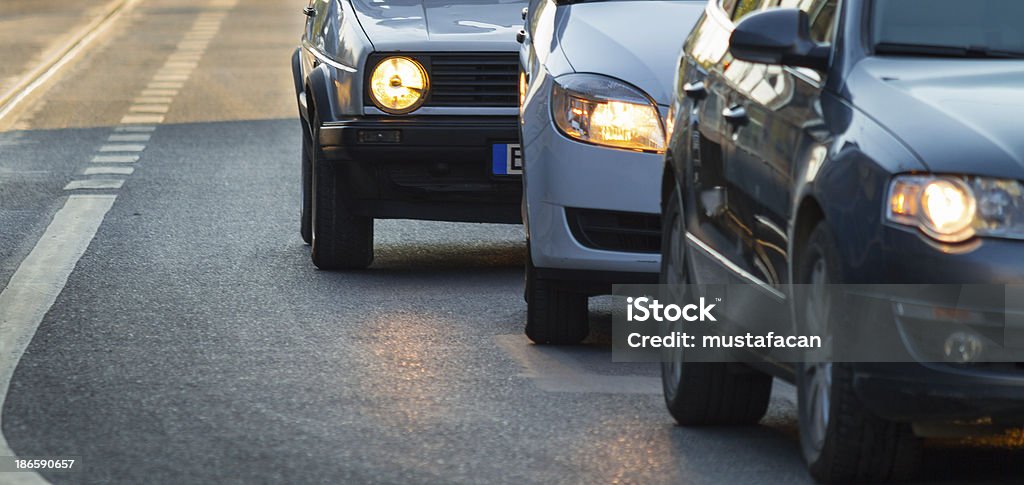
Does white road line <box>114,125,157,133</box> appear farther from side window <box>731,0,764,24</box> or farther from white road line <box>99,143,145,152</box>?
side window <box>731,0,764,24</box>

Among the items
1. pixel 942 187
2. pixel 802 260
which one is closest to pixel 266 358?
pixel 802 260

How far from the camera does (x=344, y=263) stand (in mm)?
11391

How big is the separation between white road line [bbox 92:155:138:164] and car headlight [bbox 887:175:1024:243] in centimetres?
1212

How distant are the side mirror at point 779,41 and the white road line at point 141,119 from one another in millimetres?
14418

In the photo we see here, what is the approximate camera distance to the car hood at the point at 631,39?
8766mm

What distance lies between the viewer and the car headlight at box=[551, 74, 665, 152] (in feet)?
28.7

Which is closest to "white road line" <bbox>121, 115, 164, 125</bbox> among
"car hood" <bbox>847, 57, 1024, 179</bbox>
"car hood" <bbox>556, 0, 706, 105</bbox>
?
"car hood" <bbox>556, 0, 706, 105</bbox>

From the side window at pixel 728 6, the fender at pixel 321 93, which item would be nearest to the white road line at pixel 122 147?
the fender at pixel 321 93

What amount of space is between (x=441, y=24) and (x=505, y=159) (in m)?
0.85

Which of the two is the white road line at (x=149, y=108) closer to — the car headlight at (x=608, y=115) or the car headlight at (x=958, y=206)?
the car headlight at (x=608, y=115)

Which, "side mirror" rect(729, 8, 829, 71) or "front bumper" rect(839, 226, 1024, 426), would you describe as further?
"side mirror" rect(729, 8, 829, 71)

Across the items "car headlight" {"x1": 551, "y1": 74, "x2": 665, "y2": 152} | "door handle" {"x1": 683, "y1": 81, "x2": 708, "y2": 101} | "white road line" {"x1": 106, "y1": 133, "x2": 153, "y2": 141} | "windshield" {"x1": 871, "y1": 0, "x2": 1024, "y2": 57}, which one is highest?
"windshield" {"x1": 871, "y1": 0, "x2": 1024, "y2": 57}

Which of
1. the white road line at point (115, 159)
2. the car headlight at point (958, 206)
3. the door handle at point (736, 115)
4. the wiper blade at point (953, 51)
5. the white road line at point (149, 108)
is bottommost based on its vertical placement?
the white road line at point (149, 108)

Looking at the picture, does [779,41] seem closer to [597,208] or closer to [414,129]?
[597,208]
